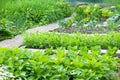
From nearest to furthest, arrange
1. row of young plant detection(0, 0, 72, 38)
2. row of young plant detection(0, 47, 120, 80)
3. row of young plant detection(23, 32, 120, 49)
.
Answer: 1. row of young plant detection(0, 47, 120, 80)
2. row of young plant detection(23, 32, 120, 49)
3. row of young plant detection(0, 0, 72, 38)

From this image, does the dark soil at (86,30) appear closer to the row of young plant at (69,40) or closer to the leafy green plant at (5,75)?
the row of young plant at (69,40)

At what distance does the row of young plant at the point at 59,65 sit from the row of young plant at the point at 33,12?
3.72m

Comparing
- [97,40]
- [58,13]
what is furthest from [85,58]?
[58,13]

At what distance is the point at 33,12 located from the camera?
884 centimetres

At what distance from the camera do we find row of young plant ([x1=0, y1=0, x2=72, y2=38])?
28.1ft

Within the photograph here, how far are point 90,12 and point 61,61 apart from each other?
4.04 metres

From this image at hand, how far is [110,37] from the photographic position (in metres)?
5.60

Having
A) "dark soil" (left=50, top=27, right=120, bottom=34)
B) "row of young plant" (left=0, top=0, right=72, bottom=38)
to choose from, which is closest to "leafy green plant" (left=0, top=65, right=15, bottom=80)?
"dark soil" (left=50, top=27, right=120, bottom=34)

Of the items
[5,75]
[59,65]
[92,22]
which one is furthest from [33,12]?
[5,75]

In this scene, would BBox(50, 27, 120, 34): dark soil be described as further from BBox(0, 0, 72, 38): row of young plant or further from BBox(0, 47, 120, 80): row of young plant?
BBox(0, 47, 120, 80): row of young plant

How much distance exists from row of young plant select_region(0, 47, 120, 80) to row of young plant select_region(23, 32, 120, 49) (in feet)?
2.91

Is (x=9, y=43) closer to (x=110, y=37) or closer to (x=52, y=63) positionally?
(x=110, y=37)

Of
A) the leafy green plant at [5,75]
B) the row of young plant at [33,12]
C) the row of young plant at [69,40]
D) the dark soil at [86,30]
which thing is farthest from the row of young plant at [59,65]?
the row of young plant at [33,12]

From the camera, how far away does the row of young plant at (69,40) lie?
5.53m
